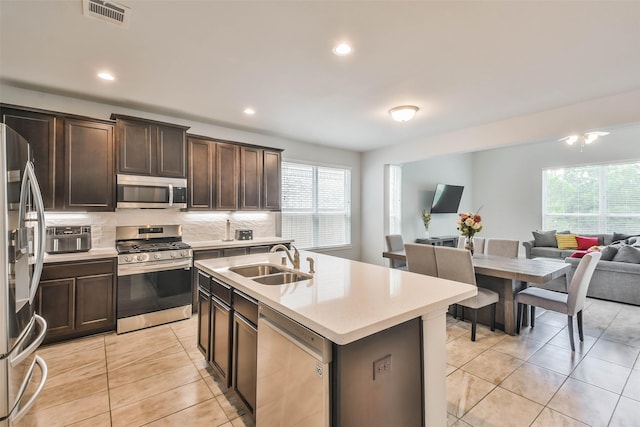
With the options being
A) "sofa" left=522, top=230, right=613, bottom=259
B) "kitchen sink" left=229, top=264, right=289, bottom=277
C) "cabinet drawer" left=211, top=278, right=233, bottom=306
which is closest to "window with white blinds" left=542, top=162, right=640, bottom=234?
"sofa" left=522, top=230, right=613, bottom=259

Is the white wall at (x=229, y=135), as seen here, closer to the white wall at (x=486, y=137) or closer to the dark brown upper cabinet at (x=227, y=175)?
the white wall at (x=486, y=137)

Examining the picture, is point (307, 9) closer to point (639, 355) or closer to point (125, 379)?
point (125, 379)

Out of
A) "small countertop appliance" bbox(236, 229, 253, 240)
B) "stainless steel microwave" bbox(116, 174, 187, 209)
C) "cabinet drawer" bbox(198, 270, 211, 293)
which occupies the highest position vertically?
"stainless steel microwave" bbox(116, 174, 187, 209)

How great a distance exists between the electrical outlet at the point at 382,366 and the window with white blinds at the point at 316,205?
13.8 ft

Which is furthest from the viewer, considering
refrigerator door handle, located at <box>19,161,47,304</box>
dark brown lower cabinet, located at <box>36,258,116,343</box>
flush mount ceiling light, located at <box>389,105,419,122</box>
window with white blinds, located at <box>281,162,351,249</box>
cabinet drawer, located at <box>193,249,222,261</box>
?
window with white blinds, located at <box>281,162,351,249</box>

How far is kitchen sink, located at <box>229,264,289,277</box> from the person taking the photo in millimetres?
2384

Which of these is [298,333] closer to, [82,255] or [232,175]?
[82,255]

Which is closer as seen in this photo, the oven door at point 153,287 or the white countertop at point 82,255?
the white countertop at point 82,255

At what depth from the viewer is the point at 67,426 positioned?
1.92 metres

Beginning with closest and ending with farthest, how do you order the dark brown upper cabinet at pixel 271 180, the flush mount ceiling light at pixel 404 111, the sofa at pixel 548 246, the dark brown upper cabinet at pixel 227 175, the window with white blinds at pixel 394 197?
1. the flush mount ceiling light at pixel 404 111
2. the dark brown upper cabinet at pixel 227 175
3. the dark brown upper cabinet at pixel 271 180
4. the sofa at pixel 548 246
5. the window with white blinds at pixel 394 197

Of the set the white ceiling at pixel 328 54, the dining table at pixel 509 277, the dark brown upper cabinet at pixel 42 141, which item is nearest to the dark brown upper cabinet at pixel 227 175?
the white ceiling at pixel 328 54

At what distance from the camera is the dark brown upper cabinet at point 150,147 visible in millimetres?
3479

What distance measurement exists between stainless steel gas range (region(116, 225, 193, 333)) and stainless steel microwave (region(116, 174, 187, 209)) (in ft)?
1.48

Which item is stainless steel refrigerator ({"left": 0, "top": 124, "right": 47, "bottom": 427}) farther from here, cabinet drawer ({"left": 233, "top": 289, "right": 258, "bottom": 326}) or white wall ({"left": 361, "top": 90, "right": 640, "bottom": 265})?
white wall ({"left": 361, "top": 90, "right": 640, "bottom": 265})
